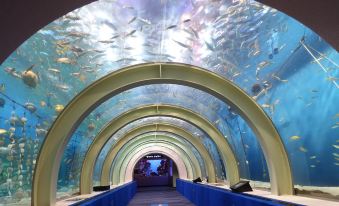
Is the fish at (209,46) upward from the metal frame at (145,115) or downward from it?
upward

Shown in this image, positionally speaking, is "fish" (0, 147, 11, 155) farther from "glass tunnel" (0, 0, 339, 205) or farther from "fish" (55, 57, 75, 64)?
"fish" (55, 57, 75, 64)

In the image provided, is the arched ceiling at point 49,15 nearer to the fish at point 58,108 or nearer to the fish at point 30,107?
the fish at point 30,107

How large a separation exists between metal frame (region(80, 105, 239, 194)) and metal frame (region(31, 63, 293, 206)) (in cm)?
492

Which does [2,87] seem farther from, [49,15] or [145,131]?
[145,131]

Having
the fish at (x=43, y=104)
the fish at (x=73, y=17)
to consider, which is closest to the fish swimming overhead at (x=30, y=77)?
the fish at (x=43, y=104)

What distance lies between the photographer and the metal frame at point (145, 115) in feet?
50.0

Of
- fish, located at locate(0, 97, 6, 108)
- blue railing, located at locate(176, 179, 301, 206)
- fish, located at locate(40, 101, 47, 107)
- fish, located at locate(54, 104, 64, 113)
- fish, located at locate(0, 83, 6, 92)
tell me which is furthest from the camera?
fish, located at locate(54, 104, 64, 113)

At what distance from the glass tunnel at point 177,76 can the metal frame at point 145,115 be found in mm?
2701

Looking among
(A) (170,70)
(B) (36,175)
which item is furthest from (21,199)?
(A) (170,70)

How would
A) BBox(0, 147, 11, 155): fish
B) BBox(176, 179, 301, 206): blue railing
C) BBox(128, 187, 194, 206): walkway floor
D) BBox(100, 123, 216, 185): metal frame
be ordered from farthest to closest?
BBox(128, 187, 194, 206): walkway floor < BBox(100, 123, 216, 185): metal frame < BBox(176, 179, 301, 206): blue railing < BBox(0, 147, 11, 155): fish

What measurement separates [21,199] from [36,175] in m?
0.59

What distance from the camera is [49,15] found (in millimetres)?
4332

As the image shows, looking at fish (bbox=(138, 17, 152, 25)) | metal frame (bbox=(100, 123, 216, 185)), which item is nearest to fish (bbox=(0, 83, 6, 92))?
fish (bbox=(138, 17, 152, 25))

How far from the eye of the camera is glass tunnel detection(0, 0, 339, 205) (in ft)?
25.3
